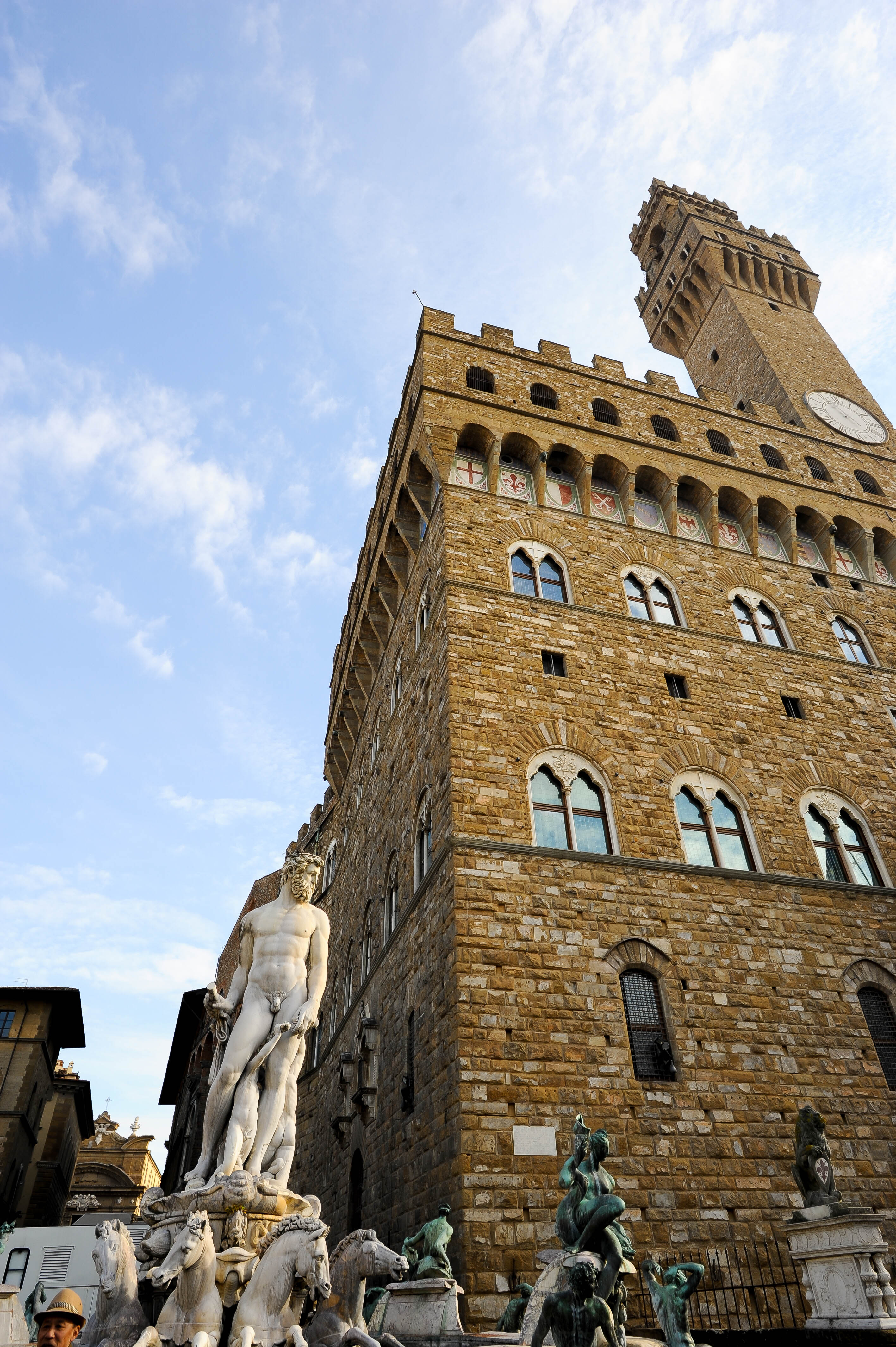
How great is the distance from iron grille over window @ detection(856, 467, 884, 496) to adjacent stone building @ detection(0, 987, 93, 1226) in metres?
23.5

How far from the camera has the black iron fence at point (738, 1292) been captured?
7781 millimetres

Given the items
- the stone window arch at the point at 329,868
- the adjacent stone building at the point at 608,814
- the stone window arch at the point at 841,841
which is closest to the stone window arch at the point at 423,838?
the adjacent stone building at the point at 608,814

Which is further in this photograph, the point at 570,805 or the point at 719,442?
the point at 719,442

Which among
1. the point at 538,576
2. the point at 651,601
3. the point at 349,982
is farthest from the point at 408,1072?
the point at 651,601

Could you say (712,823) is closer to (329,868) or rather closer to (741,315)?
(329,868)

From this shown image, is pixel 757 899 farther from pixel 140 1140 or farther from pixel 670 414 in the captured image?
pixel 140 1140

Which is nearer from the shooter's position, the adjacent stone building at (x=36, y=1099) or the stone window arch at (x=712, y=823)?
the stone window arch at (x=712, y=823)

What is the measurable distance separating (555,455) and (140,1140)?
130ft

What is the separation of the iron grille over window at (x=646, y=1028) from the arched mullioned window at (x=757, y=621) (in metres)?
6.40

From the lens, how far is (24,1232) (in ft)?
39.7

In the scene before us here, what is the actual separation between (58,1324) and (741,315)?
2482 cm

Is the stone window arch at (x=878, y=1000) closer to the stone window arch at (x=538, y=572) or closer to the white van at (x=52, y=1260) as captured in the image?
the stone window arch at (x=538, y=572)

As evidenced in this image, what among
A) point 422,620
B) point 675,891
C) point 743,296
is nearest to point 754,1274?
point 675,891

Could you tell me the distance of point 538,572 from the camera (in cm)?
1339
